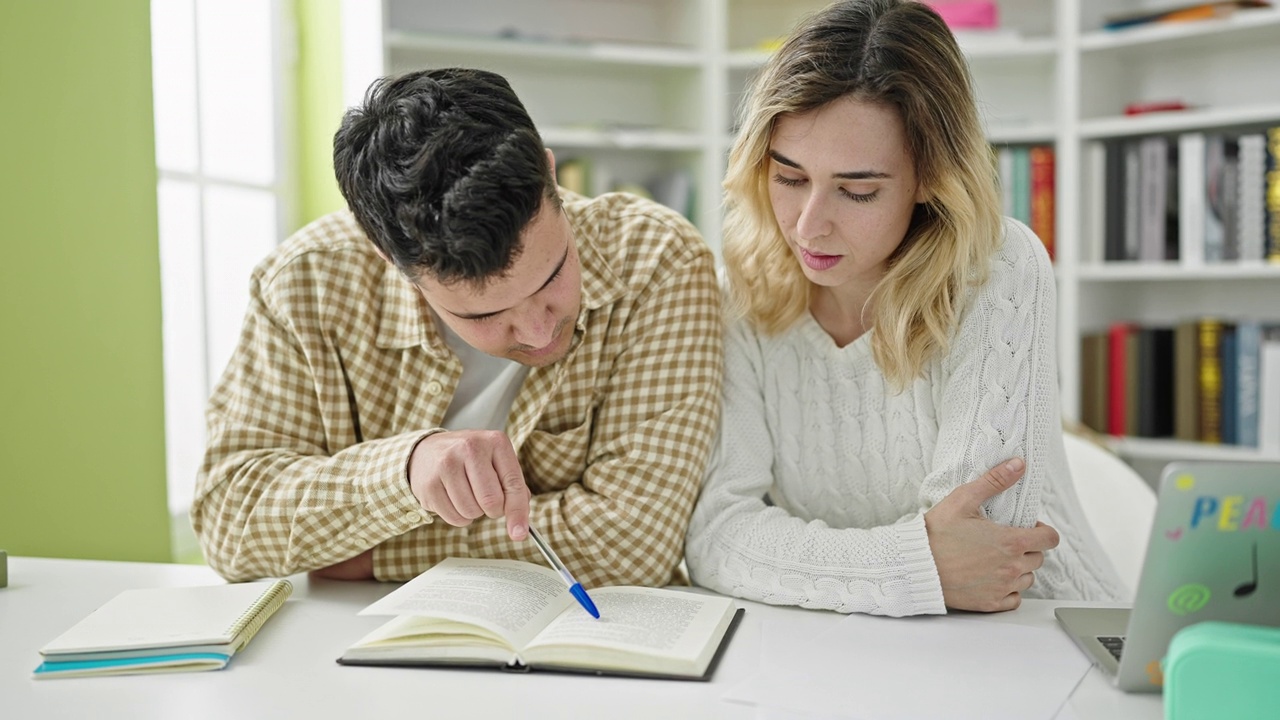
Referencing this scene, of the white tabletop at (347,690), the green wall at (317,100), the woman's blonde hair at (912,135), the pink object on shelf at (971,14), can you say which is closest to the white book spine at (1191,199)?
the pink object on shelf at (971,14)

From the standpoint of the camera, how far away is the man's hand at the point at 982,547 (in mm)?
1159

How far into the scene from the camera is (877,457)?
139 cm

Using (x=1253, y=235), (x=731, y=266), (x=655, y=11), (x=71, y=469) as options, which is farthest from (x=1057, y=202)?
(x=71, y=469)

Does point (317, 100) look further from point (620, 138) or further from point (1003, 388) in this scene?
point (1003, 388)

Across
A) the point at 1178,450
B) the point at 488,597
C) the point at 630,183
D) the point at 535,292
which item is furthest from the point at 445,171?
the point at 1178,450

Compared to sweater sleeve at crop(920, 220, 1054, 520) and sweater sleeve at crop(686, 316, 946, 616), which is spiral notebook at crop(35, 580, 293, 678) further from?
sweater sleeve at crop(920, 220, 1054, 520)

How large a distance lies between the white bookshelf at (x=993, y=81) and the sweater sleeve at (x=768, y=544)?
4.65ft

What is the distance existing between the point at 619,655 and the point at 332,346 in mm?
607

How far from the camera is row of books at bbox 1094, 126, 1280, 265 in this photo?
253cm

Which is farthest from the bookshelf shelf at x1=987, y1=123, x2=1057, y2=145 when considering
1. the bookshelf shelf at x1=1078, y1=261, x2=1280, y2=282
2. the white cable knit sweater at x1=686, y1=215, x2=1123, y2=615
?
the white cable knit sweater at x1=686, y1=215, x2=1123, y2=615

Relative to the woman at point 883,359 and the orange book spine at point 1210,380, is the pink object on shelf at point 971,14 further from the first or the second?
the woman at point 883,359

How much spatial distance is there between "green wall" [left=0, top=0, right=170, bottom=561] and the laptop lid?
1.46 m

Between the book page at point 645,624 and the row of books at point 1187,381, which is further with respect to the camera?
the row of books at point 1187,381

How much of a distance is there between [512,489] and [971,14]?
7.17 ft
